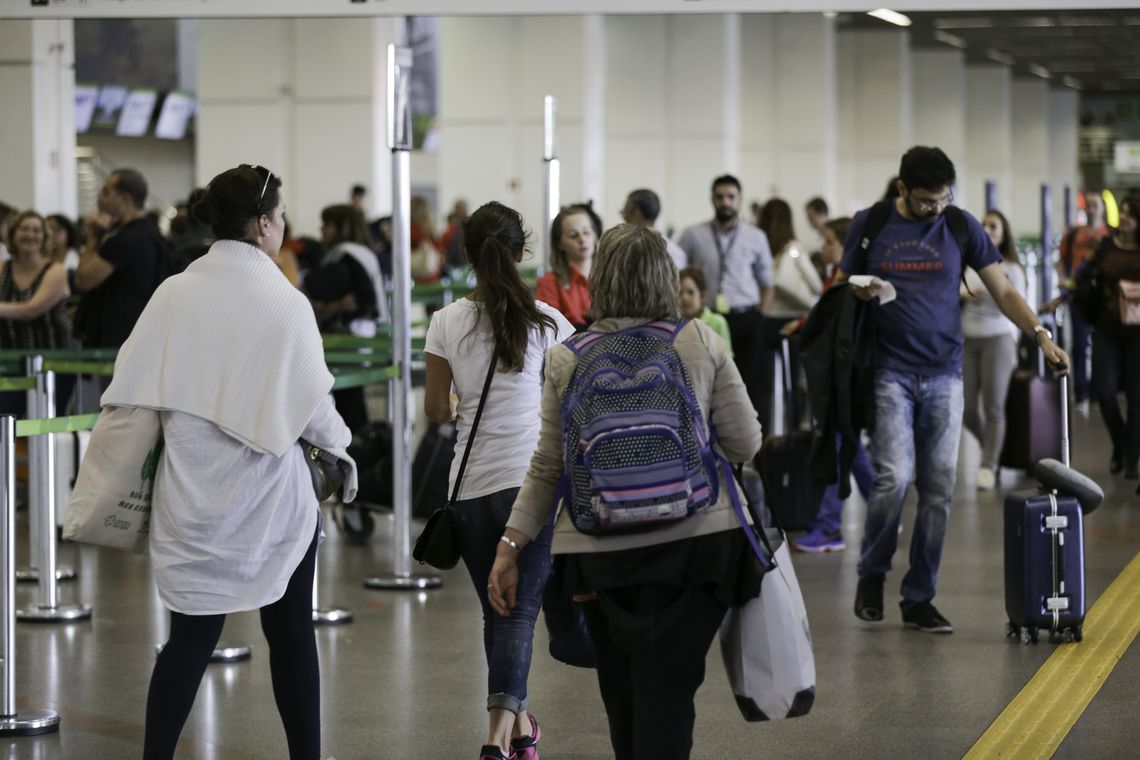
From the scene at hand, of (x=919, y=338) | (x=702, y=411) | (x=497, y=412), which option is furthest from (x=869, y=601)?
(x=702, y=411)

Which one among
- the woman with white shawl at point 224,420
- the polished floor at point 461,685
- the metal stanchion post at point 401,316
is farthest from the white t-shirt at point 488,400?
the metal stanchion post at point 401,316

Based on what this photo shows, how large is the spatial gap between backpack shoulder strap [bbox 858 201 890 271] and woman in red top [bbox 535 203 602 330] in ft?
3.57

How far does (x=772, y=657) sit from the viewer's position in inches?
146

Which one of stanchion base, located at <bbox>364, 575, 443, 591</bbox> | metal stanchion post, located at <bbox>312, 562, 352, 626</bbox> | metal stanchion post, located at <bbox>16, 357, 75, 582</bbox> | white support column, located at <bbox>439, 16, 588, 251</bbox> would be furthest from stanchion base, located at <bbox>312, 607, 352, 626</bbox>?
white support column, located at <bbox>439, 16, 588, 251</bbox>

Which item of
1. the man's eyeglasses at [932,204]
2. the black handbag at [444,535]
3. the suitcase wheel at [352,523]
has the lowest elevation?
the suitcase wheel at [352,523]

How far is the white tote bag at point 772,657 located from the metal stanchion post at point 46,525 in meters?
4.06

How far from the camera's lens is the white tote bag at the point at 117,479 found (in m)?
4.12

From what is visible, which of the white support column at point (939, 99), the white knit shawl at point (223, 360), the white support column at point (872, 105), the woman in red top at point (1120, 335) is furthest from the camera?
the white support column at point (939, 99)

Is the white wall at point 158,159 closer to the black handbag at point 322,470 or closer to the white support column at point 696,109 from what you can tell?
the white support column at point 696,109

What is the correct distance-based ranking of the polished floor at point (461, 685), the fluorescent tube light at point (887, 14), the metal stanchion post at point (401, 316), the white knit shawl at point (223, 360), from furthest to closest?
the metal stanchion post at point (401, 316) → the fluorescent tube light at point (887, 14) → the polished floor at point (461, 685) → the white knit shawl at point (223, 360)

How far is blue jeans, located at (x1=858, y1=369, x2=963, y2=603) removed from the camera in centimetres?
661

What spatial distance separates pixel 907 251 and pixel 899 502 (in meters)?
0.99

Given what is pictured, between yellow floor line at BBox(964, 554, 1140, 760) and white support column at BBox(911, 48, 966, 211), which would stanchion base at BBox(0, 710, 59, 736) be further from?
white support column at BBox(911, 48, 966, 211)

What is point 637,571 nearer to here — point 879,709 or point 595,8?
point 879,709
